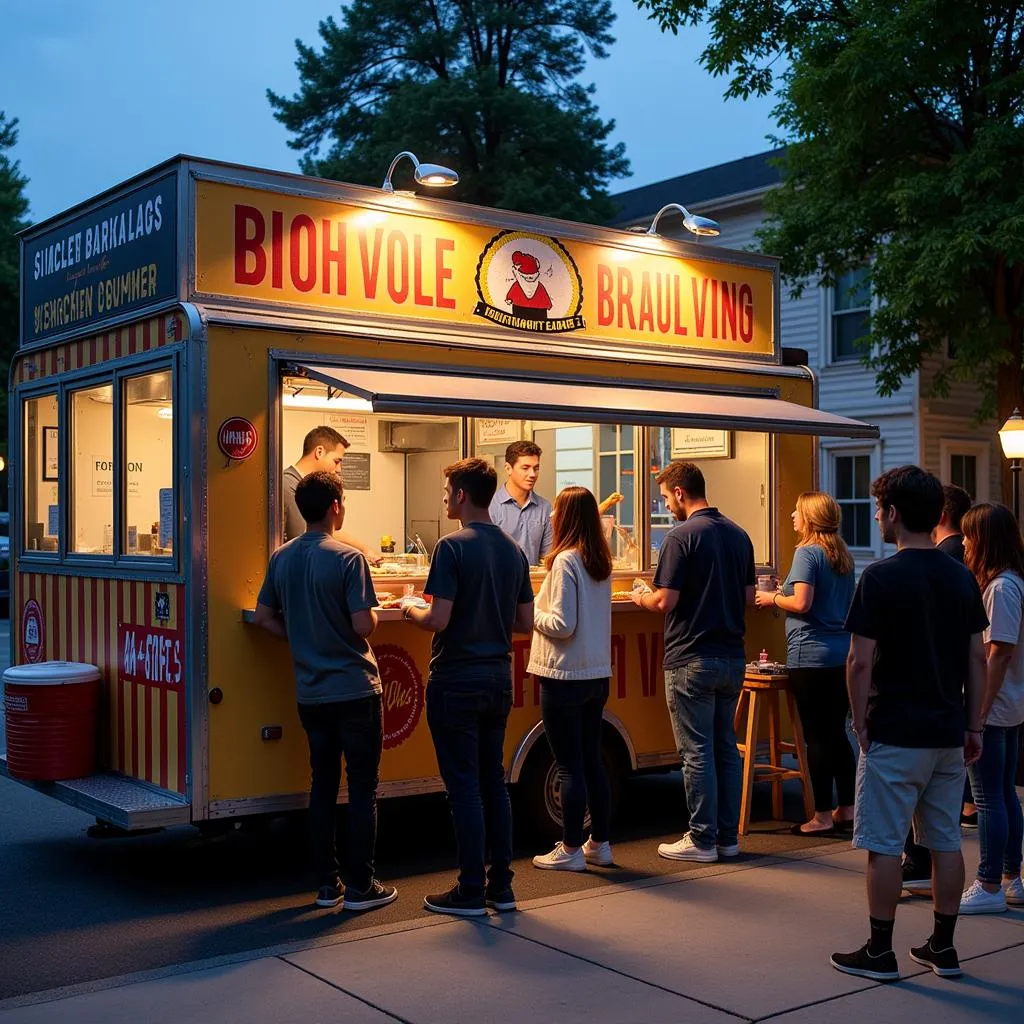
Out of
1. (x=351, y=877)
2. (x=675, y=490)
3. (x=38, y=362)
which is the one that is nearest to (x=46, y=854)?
(x=351, y=877)

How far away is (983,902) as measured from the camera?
5.83 metres

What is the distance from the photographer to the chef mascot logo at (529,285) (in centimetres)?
748

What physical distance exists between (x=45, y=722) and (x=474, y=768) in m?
2.25

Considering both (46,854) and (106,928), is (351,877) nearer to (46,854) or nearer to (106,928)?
(106,928)

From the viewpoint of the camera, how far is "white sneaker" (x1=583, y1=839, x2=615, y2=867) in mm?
6711

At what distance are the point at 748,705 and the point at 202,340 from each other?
150 inches

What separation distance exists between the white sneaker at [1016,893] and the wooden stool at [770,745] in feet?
5.48

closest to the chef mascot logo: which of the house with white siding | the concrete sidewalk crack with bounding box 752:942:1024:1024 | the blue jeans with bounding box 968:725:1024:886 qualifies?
the blue jeans with bounding box 968:725:1024:886

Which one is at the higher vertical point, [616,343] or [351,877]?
[616,343]

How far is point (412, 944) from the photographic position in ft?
17.5

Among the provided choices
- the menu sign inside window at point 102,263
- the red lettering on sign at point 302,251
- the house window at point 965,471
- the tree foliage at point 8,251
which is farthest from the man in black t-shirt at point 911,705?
the tree foliage at point 8,251

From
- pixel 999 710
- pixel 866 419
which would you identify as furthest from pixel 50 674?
pixel 866 419

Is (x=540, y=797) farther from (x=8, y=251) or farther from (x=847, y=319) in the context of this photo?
(x=8, y=251)

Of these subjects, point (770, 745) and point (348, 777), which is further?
point (770, 745)
